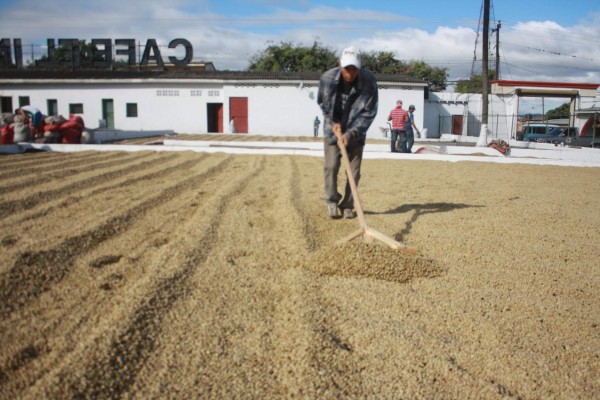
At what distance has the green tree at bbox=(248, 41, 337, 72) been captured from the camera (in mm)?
47000

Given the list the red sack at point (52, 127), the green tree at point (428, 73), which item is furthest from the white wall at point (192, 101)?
the green tree at point (428, 73)

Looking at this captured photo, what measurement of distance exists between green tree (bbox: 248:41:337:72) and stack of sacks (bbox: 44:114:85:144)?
35.0m

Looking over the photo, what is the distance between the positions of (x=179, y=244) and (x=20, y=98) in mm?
30143

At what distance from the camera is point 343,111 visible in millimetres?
4664

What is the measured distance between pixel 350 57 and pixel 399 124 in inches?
319

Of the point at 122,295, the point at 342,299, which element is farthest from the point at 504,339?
the point at 122,295

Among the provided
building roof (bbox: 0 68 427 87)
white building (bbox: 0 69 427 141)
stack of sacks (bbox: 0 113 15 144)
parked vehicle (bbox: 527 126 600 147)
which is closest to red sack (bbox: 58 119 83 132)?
stack of sacks (bbox: 0 113 15 144)

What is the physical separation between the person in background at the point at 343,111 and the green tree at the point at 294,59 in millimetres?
43459


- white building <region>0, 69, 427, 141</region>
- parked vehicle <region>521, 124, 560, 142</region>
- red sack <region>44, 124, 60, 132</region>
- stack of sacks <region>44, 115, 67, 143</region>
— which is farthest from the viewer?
white building <region>0, 69, 427, 141</region>

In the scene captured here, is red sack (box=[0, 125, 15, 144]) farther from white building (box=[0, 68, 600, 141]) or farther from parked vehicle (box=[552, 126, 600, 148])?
parked vehicle (box=[552, 126, 600, 148])

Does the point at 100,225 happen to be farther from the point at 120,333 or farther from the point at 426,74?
the point at 426,74

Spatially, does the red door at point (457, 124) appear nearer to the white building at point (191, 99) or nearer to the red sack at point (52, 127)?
the white building at point (191, 99)

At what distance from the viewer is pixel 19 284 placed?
255cm

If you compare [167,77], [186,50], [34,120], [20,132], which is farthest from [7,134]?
[186,50]
